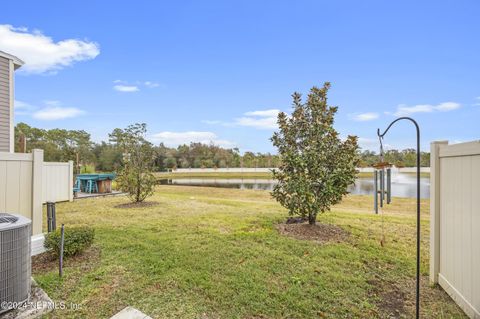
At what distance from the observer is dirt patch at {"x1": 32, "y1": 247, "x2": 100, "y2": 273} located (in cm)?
322

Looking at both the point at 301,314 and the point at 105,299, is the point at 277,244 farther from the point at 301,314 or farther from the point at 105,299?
the point at 105,299

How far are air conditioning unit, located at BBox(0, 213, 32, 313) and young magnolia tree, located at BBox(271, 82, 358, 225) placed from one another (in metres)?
4.02

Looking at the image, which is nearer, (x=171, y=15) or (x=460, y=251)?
(x=460, y=251)

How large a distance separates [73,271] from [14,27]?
9046mm

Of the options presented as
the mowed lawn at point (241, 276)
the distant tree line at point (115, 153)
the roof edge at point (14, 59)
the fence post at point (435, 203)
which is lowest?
the mowed lawn at point (241, 276)

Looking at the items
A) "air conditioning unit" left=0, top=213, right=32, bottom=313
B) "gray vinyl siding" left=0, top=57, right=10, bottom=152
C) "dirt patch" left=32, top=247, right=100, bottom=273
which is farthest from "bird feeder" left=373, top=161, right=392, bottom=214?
"gray vinyl siding" left=0, top=57, right=10, bottom=152

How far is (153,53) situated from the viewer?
11.6m

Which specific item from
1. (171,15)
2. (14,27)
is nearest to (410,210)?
(171,15)

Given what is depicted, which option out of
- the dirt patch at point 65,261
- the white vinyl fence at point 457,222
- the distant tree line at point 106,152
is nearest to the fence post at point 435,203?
the white vinyl fence at point 457,222

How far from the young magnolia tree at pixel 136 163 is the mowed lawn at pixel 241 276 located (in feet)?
11.4

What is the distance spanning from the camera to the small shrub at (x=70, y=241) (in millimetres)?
3310

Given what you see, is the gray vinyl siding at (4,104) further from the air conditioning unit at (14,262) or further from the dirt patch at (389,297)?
the dirt patch at (389,297)

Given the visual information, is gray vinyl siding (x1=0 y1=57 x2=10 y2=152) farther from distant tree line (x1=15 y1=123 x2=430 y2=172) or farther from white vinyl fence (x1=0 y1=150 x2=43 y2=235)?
white vinyl fence (x1=0 y1=150 x2=43 y2=235)

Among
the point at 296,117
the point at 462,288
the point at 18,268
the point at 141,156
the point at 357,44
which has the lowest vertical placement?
the point at 462,288
